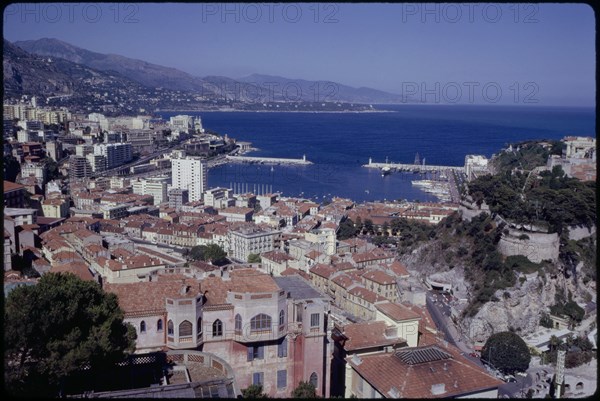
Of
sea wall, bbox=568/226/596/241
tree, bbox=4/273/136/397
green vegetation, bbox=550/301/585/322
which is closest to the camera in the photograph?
tree, bbox=4/273/136/397

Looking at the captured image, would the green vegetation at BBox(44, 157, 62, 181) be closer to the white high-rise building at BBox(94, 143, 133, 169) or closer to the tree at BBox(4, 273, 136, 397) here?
the white high-rise building at BBox(94, 143, 133, 169)

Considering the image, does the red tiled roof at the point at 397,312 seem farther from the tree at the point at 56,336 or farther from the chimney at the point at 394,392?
the tree at the point at 56,336

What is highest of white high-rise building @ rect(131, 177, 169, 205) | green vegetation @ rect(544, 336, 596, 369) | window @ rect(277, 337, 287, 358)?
window @ rect(277, 337, 287, 358)

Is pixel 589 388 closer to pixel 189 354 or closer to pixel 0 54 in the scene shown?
pixel 189 354

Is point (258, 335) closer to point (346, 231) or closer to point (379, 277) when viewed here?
point (379, 277)

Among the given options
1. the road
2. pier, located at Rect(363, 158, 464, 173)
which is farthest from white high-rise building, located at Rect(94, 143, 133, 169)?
the road

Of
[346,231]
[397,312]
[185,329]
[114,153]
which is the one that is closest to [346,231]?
[346,231]
